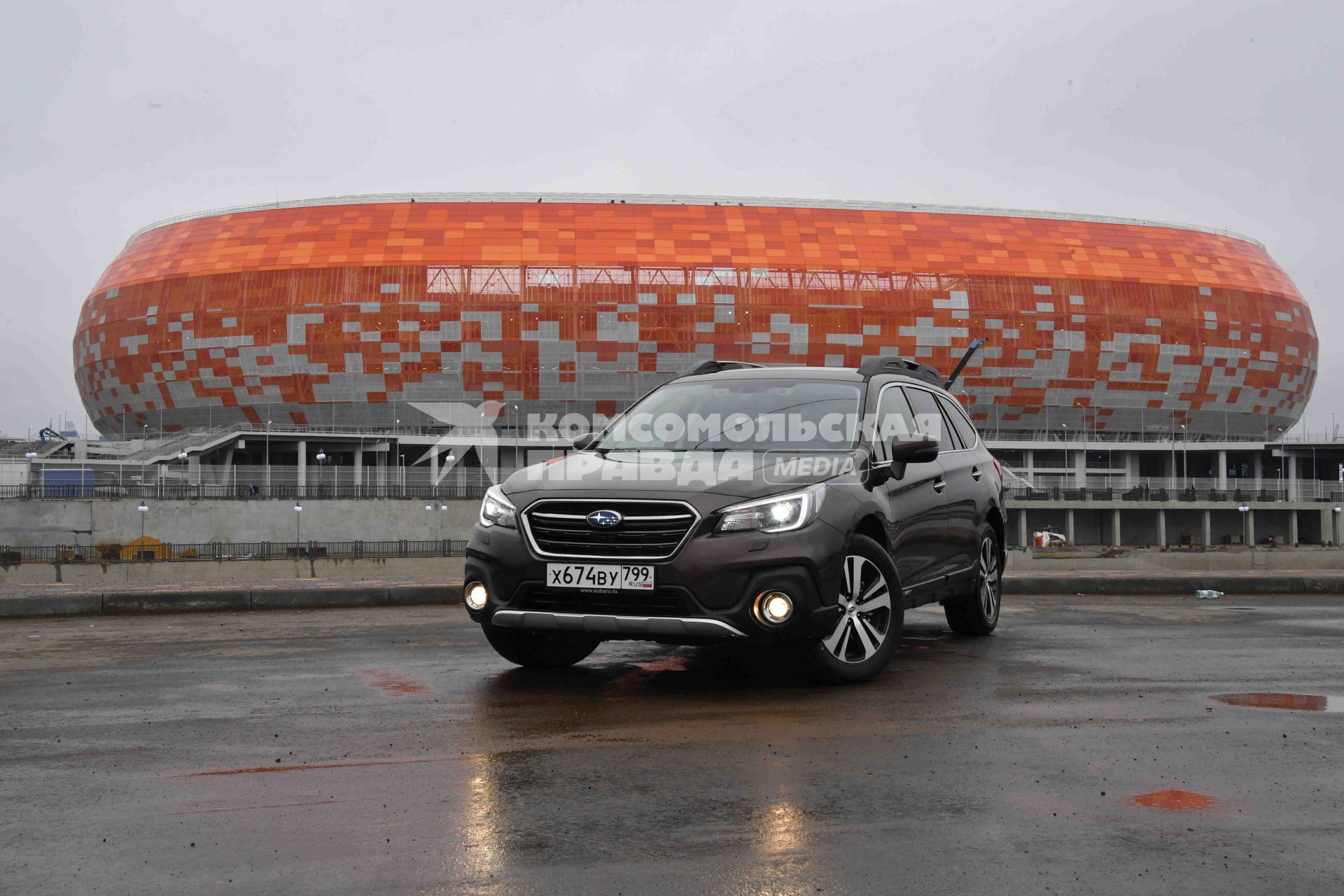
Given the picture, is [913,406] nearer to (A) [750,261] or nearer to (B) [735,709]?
(B) [735,709]

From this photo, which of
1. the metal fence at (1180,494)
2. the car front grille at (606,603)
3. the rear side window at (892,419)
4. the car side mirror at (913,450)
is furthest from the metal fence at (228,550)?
the metal fence at (1180,494)

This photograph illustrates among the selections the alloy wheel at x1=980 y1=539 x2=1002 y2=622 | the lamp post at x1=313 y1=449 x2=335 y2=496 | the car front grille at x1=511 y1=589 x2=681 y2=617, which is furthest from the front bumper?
the lamp post at x1=313 y1=449 x2=335 y2=496

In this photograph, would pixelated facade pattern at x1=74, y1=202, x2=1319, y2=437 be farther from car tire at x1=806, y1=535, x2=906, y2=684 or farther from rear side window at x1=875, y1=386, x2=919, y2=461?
car tire at x1=806, y1=535, x2=906, y2=684

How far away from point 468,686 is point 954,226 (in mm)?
75679

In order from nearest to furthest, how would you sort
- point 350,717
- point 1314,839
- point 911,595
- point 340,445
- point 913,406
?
point 1314,839, point 350,717, point 911,595, point 913,406, point 340,445

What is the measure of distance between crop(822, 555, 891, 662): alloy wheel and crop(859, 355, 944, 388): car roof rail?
1461 mm

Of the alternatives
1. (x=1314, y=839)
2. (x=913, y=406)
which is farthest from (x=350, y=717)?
(x=913, y=406)

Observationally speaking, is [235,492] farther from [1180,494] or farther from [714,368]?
[1180,494]

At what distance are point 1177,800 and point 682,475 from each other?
→ 2962mm

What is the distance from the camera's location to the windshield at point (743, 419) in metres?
6.83

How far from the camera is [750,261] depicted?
2881 inches

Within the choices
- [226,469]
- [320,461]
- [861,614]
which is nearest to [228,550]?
[226,469]

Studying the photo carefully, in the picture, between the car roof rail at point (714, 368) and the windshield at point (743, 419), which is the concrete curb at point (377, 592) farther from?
the windshield at point (743, 419)

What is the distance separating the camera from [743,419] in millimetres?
7059
